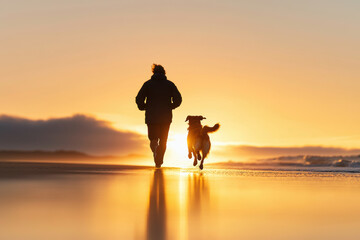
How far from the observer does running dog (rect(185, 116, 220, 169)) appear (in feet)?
53.2

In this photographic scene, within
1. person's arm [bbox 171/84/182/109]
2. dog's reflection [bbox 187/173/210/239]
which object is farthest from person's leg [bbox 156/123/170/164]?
dog's reflection [bbox 187/173/210/239]

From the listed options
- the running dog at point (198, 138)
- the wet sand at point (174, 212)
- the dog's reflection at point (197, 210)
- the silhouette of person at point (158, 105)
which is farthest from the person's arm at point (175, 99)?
the wet sand at point (174, 212)

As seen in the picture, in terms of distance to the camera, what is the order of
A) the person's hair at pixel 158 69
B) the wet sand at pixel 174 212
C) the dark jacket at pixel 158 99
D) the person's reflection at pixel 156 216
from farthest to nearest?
1. the person's hair at pixel 158 69
2. the dark jacket at pixel 158 99
3. the wet sand at pixel 174 212
4. the person's reflection at pixel 156 216

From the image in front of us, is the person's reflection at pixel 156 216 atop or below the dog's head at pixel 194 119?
below

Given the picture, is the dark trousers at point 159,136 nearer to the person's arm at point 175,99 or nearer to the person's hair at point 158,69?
the person's arm at point 175,99

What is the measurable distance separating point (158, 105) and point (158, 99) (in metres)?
0.16

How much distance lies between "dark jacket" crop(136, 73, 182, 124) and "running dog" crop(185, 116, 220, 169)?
1.29 metres

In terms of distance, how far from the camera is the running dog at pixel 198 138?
53.2ft

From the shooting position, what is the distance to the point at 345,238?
4.16 metres

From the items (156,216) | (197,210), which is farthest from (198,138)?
(156,216)

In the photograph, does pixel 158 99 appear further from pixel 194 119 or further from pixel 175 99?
pixel 194 119

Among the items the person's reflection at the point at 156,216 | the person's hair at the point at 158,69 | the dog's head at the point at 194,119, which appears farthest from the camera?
the dog's head at the point at 194,119

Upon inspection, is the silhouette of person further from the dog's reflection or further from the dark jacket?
the dog's reflection

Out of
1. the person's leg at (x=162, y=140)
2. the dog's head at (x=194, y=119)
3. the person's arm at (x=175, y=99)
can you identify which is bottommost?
the person's leg at (x=162, y=140)
